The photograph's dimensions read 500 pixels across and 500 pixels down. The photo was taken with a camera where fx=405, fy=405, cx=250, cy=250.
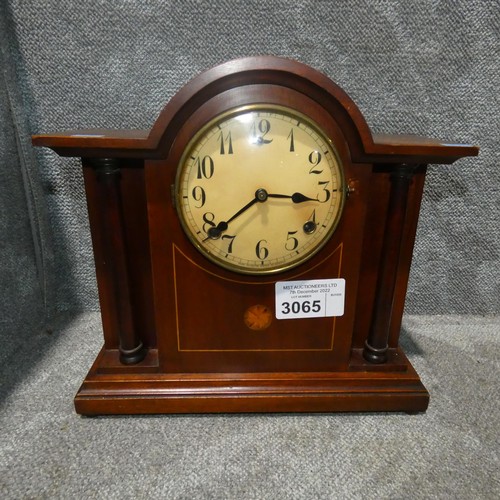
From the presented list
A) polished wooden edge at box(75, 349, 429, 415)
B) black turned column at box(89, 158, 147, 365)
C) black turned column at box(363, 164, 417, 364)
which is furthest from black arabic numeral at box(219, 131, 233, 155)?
polished wooden edge at box(75, 349, 429, 415)

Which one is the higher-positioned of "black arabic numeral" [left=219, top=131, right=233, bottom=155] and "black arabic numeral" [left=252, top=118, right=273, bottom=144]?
"black arabic numeral" [left=252, top=118, right=273, bottom=144]

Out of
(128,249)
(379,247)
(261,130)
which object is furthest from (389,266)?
(128,249)

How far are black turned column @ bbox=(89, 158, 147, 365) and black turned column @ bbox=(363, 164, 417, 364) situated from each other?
578 millimetres

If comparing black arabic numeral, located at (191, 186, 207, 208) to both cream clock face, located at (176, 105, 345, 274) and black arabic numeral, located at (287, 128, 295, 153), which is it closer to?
cream clock face, located at (176, 105, 345, 274)

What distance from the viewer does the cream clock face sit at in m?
0.79

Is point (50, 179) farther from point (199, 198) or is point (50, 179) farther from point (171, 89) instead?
point (199, 198)

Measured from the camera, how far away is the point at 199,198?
32.5 inches

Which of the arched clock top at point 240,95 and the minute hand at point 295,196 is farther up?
the arched clock top at point 240,95

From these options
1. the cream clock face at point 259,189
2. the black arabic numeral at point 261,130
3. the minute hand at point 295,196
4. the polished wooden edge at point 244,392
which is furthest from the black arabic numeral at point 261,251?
the polished wooden edge at point 244,392

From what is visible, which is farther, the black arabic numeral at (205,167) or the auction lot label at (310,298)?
the auction lot label at (310,298)

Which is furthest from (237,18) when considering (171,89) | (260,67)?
(260,67)

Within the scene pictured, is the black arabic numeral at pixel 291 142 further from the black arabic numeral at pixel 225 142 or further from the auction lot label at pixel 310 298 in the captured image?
the auction lot label at pixel 310 298

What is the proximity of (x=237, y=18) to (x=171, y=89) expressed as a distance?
265mm

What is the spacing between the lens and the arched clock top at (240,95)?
0.76 metres
